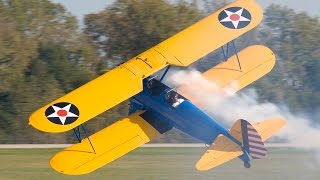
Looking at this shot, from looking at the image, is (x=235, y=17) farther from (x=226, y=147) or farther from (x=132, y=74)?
(x=226, y=147)

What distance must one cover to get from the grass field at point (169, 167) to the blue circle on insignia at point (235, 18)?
323cm

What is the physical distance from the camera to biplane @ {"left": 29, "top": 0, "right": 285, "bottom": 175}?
1817 cm

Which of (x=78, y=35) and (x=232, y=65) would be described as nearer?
(x=232, y=65)

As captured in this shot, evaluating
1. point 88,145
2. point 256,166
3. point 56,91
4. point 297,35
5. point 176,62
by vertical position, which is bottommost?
point 297,35

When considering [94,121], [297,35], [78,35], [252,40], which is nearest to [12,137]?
[94,121]

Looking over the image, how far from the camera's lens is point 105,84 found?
60.8 ft

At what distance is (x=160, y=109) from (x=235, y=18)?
2.68 m

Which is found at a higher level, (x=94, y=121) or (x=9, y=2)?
(x=94, y=121)

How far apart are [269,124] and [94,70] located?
24.5 m

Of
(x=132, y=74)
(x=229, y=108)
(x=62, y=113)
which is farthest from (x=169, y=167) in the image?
(x=62, y=113)

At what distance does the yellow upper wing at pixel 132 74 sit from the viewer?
1775 cm

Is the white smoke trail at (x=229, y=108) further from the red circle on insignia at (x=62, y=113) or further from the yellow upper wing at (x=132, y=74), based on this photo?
the red circle on insignia at (x=62, y=113)

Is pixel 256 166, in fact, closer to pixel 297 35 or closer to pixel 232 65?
pixel 232 65

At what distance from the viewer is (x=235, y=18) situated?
20.9 metres
